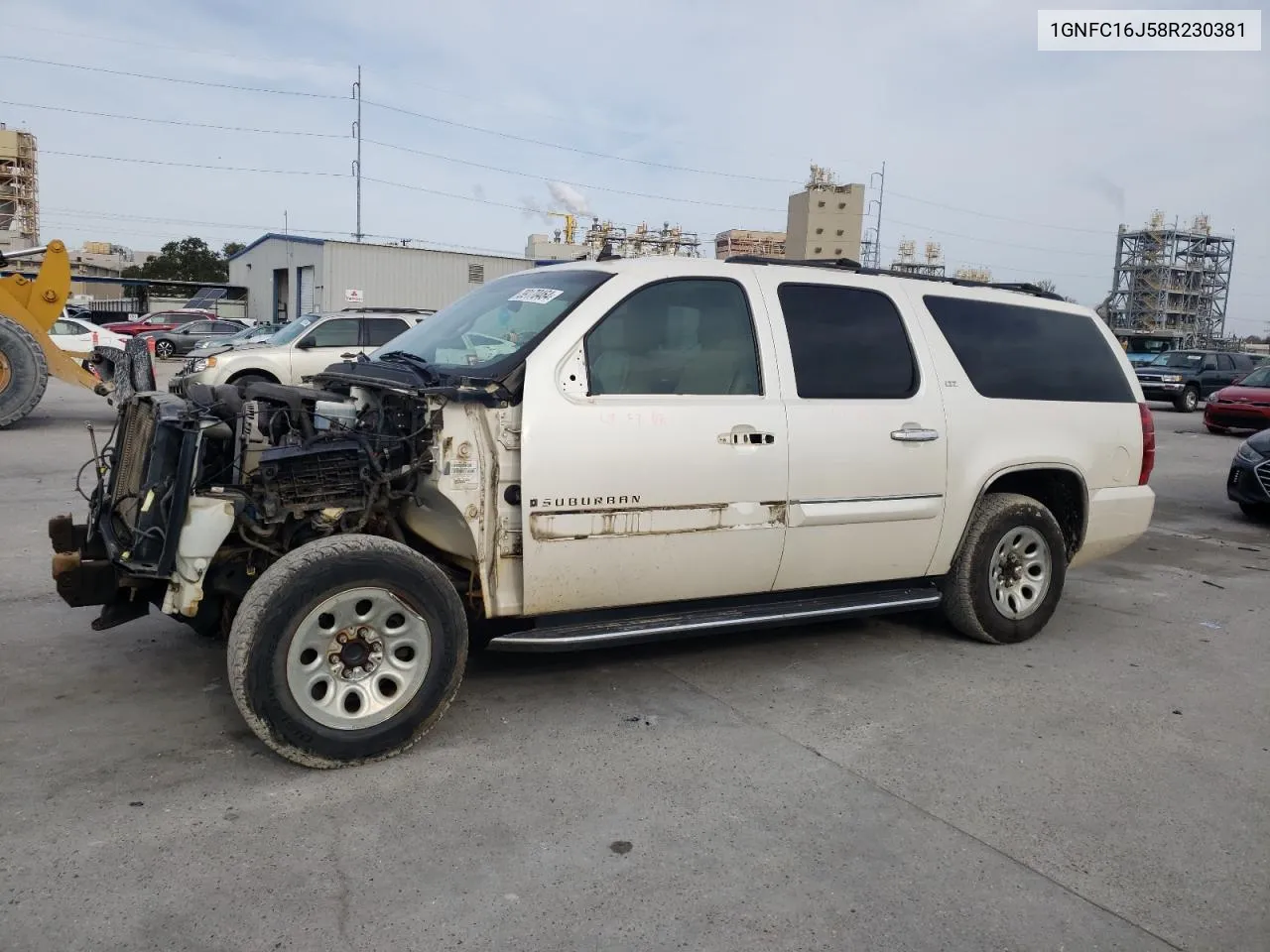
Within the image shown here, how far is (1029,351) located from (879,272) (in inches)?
40.4

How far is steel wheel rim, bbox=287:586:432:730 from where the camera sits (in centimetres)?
346

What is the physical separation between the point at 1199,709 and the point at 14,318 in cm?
1382

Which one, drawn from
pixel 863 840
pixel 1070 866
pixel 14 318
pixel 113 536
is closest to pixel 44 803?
pixel 113 536

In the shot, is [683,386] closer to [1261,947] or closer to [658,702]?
[658,702]

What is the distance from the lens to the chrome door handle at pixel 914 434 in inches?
182

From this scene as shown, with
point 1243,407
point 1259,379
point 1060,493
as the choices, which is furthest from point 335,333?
point 1259,379

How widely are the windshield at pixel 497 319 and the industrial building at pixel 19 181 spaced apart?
84377 millimetres

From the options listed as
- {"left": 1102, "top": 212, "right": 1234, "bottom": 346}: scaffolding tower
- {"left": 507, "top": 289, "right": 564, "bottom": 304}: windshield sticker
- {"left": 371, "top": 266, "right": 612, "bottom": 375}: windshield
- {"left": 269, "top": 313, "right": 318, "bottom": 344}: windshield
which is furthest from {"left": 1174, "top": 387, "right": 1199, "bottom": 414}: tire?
{"left": 1102, "top": 212, "right": 1234, "bottom": 346}: scaffolding tower

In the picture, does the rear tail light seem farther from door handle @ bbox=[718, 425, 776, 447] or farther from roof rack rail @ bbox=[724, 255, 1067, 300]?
door handle @ bbox=[718, 425, 776, 447]

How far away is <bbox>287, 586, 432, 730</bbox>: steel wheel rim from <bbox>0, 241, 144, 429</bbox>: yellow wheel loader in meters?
10.5

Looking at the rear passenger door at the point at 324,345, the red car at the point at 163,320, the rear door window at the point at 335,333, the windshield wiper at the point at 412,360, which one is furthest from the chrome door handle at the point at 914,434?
the red car at the point at 163,320

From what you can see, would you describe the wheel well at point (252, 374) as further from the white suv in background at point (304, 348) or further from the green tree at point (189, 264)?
the green tree at point (189, 264)

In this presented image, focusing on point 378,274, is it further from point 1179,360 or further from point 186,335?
point 1179,360

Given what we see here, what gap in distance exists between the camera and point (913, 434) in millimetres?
4680
